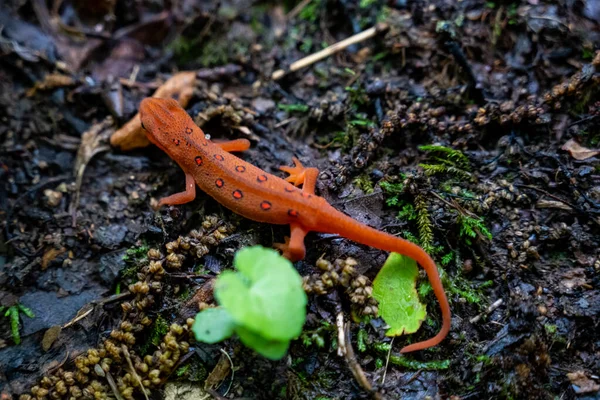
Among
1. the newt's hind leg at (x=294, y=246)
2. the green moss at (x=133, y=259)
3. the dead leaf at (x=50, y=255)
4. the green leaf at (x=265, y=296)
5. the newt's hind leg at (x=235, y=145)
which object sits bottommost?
the dead leaf at (x=50, y=255)

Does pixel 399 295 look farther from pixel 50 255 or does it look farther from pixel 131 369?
pixel 50 255

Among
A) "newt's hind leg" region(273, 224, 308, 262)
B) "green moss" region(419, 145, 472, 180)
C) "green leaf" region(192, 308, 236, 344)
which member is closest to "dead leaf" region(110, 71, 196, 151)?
→ "newt's hind leg" region(273, 224, 308, 262)

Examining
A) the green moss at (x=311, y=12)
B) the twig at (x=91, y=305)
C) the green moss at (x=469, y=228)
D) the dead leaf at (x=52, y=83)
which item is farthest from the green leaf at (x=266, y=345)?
the green moss at (x=311, y=12)

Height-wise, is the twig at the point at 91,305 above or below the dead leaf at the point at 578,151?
below

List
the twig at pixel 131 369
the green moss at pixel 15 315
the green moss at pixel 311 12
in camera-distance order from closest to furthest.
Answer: the twig at pixel 131 369, the green moss at pixel 15 315, the green moss at pixel 311 12

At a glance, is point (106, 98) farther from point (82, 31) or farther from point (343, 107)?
point (343, 107)

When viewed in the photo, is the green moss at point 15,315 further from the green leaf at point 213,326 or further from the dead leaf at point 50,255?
the green leaf at point 213,326

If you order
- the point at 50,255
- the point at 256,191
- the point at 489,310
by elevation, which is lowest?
the point at 50,255

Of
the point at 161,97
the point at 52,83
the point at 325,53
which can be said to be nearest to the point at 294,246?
the point at 161,97
